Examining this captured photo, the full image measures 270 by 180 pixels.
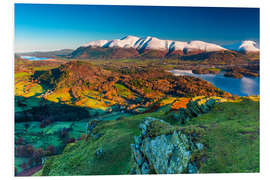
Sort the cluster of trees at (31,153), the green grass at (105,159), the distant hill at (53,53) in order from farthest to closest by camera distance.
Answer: the distant hill at (53,53) < the cluster of trees at (31,153) < the green grass at (105,159)

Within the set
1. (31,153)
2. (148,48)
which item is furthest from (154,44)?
(31,153)

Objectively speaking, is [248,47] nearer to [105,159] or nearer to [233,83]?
[233,83]

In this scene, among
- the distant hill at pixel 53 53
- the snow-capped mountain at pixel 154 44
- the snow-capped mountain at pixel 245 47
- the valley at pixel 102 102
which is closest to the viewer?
the valley at pixel 102 102

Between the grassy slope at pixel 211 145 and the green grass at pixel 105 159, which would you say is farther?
the green grass at pixel 105 159

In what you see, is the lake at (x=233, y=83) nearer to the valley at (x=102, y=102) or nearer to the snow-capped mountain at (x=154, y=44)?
the valley at (x=102, y=102)

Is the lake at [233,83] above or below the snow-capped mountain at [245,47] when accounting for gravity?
below

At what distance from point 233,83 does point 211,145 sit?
592cm

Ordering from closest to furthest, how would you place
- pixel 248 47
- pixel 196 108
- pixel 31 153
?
1. pixel 196 108
2. pixel 248 47
3. pixel 31 153

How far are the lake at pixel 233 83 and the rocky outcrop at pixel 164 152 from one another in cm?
540

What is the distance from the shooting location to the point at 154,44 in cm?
932

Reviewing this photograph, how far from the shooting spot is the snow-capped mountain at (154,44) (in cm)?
914

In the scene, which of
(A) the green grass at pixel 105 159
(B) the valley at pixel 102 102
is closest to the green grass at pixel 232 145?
(B) the valley at pixel 102 102

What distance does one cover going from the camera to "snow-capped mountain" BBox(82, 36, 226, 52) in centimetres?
914

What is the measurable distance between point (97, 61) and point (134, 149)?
6628 millimetres
